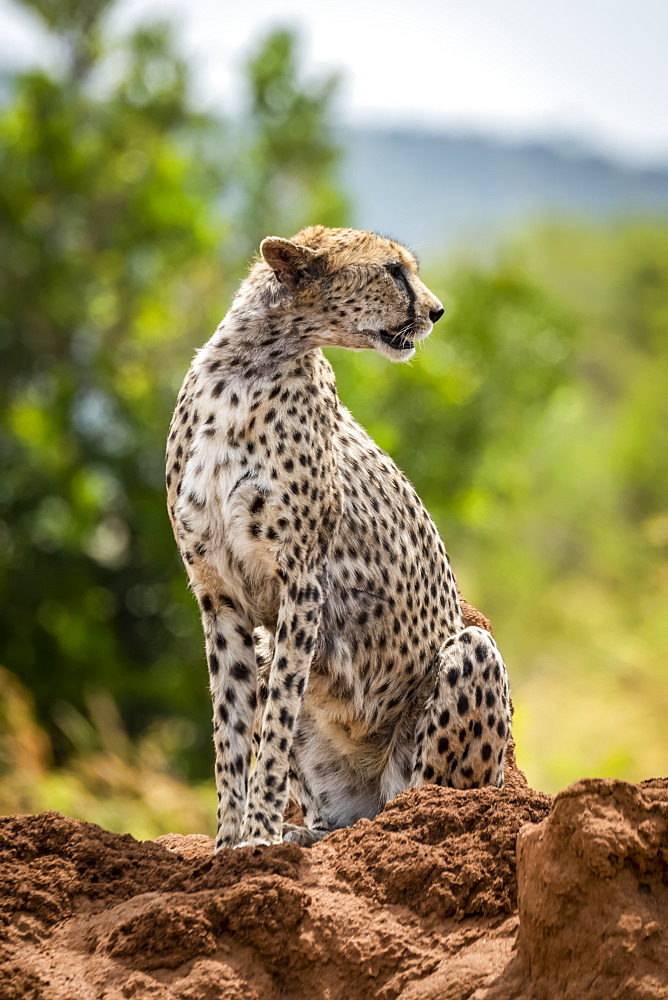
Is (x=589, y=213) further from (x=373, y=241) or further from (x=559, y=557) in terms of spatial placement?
(x=373, y=241)

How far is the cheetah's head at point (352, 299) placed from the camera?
454cm

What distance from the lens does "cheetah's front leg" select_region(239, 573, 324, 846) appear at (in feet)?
13.6

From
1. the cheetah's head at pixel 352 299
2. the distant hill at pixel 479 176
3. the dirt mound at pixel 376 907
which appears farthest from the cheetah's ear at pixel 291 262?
the distant hill at pixel 479 176

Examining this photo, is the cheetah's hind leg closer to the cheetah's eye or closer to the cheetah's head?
the cheetah's head

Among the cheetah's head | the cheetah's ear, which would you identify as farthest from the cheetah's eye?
the cheetah's ear

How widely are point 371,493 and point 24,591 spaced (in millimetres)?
12790

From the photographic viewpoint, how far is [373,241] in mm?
4656

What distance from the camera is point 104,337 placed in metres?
17.8

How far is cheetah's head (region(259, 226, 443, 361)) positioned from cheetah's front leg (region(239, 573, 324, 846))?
0.90m

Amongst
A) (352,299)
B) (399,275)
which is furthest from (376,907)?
(399,275)

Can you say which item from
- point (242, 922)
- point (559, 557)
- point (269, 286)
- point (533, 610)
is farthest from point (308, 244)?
point (559, 557)

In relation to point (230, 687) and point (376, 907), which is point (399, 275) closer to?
point (230, 687)

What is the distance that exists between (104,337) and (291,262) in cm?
1371

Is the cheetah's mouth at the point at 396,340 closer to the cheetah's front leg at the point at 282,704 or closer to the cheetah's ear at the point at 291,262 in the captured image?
the cheetah's ear at the point at 291,262
